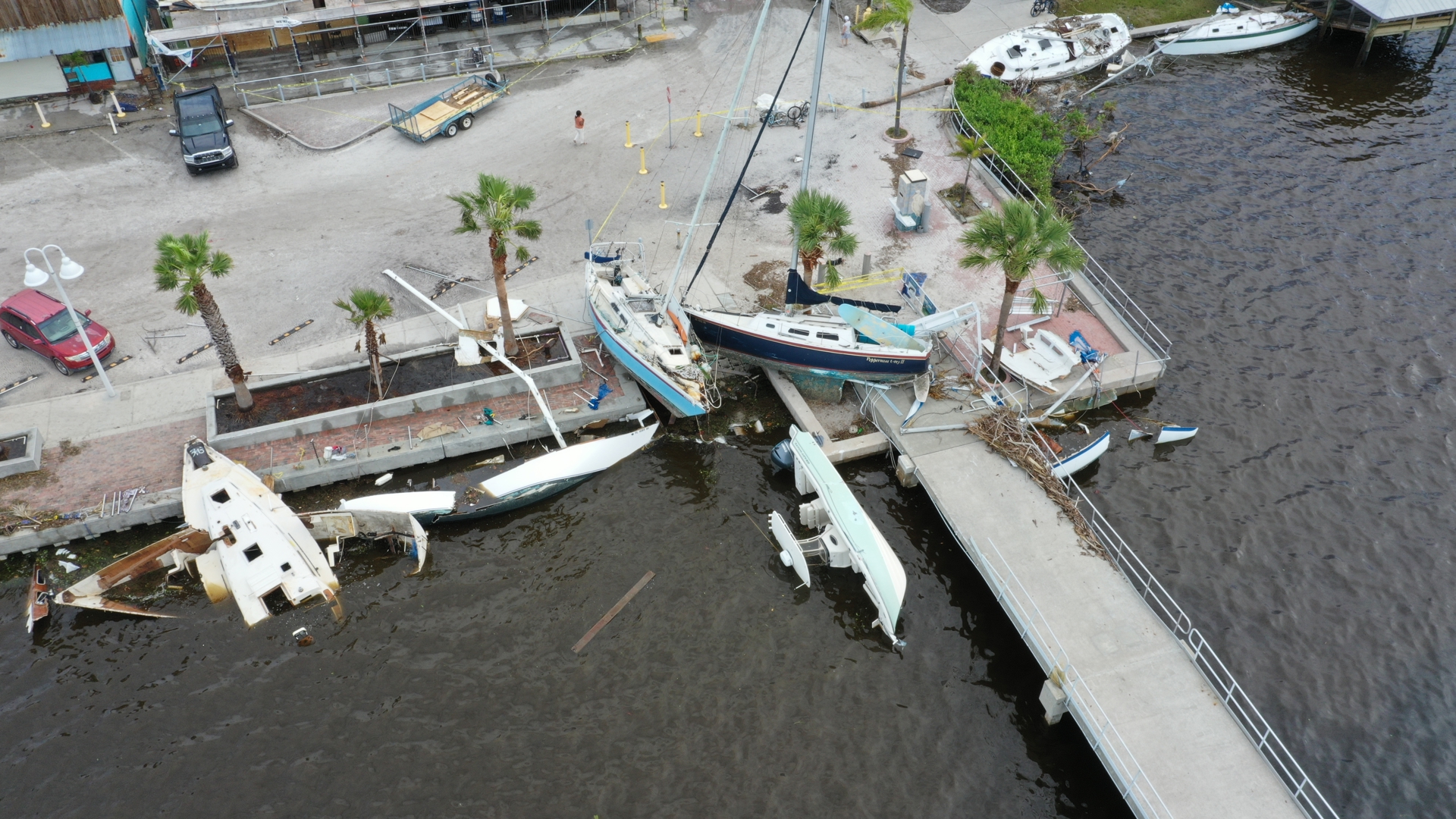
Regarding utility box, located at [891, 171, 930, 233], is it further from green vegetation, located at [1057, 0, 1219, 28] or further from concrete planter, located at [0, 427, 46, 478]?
concrete planter, located at [0, 427, 46, 478]

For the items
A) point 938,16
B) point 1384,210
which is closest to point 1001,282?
point 1384,210

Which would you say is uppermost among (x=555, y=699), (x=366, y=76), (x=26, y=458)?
(x=366, y=76)

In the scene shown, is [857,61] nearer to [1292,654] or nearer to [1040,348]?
[1040,348]

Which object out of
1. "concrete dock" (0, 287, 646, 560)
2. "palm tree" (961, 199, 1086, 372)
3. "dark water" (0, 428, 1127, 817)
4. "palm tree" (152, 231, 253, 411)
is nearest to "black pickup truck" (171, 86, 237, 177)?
"concrete dock" (0, 287, 646, 560)

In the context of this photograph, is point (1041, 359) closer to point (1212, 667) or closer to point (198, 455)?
point (1212, 667)

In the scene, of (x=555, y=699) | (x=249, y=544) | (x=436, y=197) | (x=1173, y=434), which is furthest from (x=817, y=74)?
(x=249, y=544)

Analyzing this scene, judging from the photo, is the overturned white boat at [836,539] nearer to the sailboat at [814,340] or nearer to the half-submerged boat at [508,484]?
the sailboat at [814,340]
